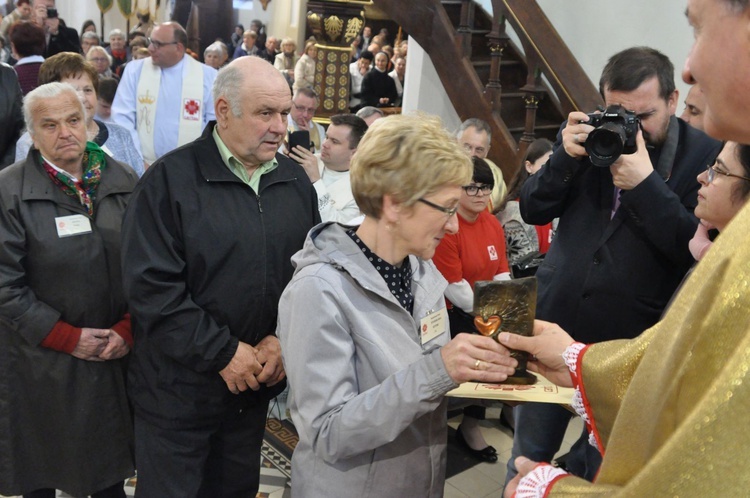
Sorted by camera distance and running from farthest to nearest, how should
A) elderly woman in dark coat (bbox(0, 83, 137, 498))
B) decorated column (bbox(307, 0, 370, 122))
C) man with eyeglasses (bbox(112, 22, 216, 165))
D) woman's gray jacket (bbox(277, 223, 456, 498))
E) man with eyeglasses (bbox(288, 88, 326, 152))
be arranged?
decorated column (bbox(307, 0, 370, 122)) < man with eyeglasses (bbox(288, 88, 326, 152)) < man with eyeglasses (bbox(112, 22, 216, 165)) < elderly woman in dark coat (bbox(0, 83, 137, 498)) < woman's gray jacket (bbox(277, 223, 456, 498))

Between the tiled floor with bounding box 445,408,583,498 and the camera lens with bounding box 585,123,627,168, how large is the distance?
5.98 ft

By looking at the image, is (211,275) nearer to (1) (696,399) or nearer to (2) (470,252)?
(2) (470,252)

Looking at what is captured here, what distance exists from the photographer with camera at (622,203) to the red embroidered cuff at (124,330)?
4.92ft

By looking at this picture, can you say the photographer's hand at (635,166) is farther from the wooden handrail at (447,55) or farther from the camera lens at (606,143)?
the wooden handrail at (447,55)

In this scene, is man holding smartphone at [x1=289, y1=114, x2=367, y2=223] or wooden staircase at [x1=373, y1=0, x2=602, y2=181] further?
wooden staircase at [x1=373, y1=0, x2=602, y2=181]

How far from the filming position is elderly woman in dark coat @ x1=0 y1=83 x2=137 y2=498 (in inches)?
99.0

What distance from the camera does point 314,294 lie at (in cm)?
167

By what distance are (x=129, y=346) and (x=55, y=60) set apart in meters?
1.87

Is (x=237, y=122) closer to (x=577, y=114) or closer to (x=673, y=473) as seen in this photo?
(x=577, y=114)

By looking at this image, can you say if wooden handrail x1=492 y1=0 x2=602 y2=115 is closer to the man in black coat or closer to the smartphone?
the smartphone

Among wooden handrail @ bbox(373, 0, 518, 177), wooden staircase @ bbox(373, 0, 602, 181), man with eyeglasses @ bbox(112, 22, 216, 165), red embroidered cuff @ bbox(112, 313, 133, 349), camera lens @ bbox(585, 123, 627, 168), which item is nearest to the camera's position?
camera lens @ bbox(585, 123, 627, 168)

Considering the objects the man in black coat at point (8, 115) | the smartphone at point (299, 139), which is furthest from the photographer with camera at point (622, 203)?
the man in black coat at point (8, 115)

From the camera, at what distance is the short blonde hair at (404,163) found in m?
1.72

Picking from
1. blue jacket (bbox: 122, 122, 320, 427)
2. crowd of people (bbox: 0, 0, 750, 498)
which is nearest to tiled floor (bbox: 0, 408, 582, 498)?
crowd of people (bbox: 0, 0, 750, 498)
